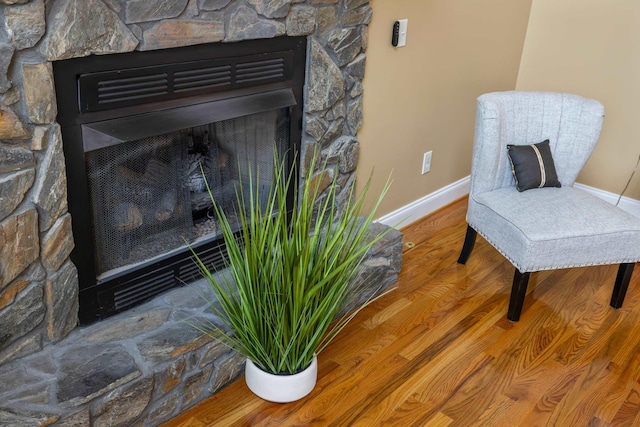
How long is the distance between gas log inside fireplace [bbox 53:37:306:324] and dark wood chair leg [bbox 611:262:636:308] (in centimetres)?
143

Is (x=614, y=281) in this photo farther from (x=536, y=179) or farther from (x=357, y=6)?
(x=357, y=6)

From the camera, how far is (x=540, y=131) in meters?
3.00

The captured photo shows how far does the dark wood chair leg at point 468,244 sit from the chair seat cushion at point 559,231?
234mm

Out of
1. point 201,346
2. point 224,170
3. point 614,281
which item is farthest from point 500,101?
point 201,346

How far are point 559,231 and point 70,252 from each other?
176 cm

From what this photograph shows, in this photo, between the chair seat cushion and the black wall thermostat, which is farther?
the black wall thermostat

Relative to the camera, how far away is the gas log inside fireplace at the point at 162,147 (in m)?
1.91

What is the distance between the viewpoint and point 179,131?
225 centimetres

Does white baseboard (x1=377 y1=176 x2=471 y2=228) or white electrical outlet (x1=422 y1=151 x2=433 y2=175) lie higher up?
white electrical outlet (x1=422 y1=151 x2=433 y2=175)

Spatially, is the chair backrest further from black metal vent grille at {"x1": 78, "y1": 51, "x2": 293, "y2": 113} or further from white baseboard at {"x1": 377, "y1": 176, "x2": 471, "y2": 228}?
black metal vent grille at {"x1": 78, "y1": 51, "x2": 293, "y2": 113}

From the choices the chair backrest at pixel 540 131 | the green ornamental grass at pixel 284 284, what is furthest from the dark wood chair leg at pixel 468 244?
the green ornamental grass at pixel 284 284

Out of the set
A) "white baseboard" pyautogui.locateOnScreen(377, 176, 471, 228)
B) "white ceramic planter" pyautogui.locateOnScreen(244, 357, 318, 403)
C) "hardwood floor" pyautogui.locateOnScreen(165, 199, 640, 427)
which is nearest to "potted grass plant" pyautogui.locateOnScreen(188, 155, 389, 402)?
"white ceramic planter" pyautogui.locateOnScreen(244, 357, 318, 403)

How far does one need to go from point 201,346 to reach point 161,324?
158 mm

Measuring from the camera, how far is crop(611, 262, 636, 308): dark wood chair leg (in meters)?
2.78
